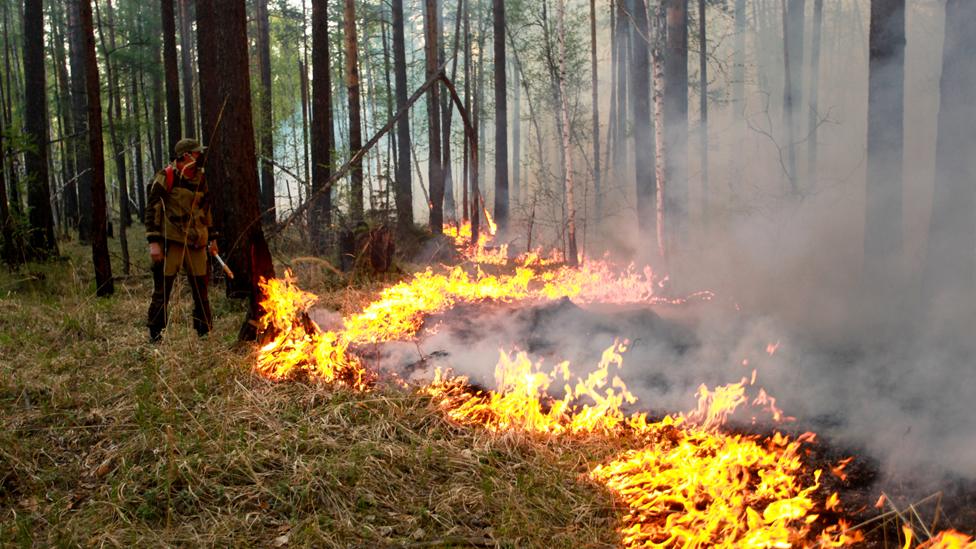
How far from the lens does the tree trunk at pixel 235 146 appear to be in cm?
571

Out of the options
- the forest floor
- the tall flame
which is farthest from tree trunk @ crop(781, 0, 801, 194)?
the forest floor

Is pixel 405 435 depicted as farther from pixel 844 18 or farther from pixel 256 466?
pixel 844 18

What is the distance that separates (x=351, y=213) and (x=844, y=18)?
4635 centimetres

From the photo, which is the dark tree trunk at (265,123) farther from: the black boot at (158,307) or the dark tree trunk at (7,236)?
the black boot at (158,307)

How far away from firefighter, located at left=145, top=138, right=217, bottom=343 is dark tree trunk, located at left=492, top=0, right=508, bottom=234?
11.4 metres

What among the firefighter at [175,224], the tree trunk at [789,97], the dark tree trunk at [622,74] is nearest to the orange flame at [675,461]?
the firefighter at [175,224]

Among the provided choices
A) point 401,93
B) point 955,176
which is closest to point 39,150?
point 401,93

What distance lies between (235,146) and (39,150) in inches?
232

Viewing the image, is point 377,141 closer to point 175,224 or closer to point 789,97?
point 175,224

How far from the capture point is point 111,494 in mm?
3250

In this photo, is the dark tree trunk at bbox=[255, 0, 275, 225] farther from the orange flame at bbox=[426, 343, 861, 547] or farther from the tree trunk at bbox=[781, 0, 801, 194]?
the tree trunk at bbox=[781, 0, 801, 194]

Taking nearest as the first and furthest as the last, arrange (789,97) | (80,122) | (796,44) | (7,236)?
(7,236) < (80,122) < (789,97) < (796,44)

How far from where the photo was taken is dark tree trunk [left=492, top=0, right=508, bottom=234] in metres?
16.2

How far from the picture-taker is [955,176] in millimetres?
7711
